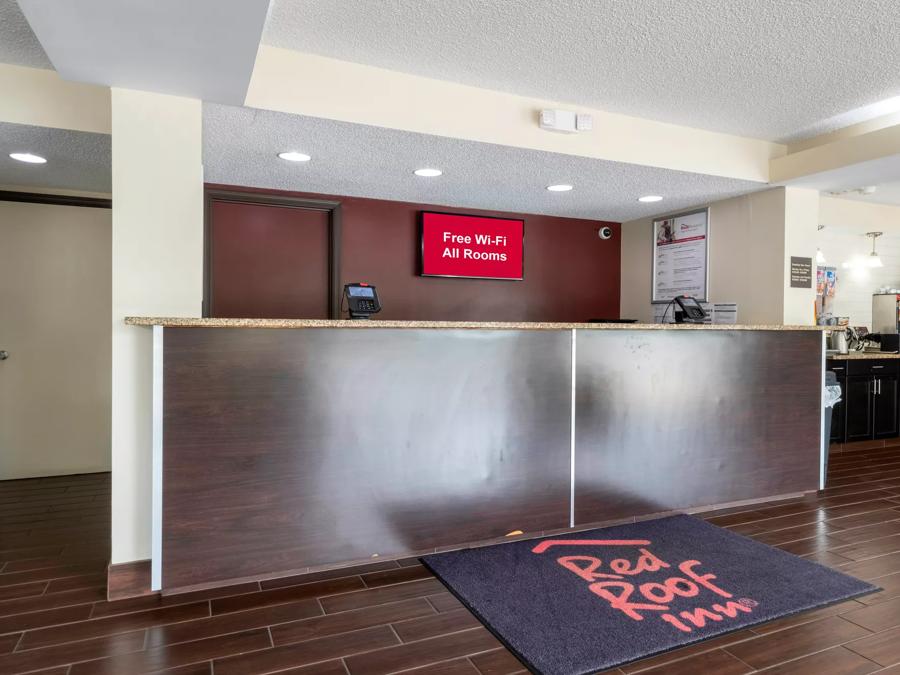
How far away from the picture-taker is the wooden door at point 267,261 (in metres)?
4.54

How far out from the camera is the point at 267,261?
15.3 ft

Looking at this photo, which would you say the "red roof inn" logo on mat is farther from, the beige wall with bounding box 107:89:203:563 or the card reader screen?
the beige wall with bounding box 107:89:203:563

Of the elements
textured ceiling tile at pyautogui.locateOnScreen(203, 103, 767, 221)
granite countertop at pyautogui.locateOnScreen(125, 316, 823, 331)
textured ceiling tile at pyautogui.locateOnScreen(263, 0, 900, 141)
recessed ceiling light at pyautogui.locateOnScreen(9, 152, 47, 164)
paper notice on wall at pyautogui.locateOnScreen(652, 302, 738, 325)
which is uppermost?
textured ceiling tile at pyautogui.locateOnScreen(263, 0, 900, 141)

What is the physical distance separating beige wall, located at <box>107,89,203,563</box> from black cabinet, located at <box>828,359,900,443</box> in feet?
17.3

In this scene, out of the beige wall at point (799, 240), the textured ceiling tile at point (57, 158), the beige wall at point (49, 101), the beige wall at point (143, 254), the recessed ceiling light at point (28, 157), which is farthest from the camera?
the beige wall at point (799, 240)

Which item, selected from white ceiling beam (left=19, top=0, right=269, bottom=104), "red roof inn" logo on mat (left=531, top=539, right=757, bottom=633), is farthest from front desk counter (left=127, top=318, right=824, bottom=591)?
white ceiling beam (left=19, top=0, right=269, bottom=104)

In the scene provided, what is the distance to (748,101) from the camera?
11.8ft

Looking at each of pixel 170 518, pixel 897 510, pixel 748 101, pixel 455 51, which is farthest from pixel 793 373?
pixel 170 518

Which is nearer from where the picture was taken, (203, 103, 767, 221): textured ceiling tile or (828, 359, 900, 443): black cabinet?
(203, 103, 767, 221): textured ceiling tile

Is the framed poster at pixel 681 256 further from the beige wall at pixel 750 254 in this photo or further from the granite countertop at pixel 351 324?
the granite countertop at pixel 351 324

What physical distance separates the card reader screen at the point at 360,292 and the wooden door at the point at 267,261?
155 cm

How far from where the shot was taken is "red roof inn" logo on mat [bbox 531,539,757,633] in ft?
7.96

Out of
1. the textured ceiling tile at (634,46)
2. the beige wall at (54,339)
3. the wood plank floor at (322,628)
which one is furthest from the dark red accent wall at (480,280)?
the wood plank floor at (322,628)

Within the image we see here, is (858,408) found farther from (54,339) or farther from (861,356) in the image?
(54,339)
